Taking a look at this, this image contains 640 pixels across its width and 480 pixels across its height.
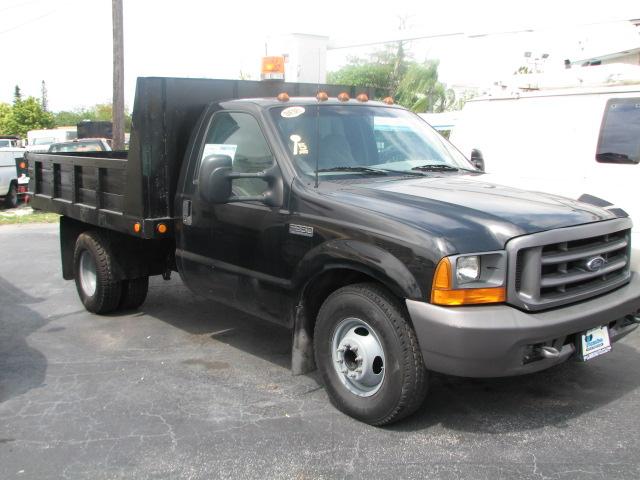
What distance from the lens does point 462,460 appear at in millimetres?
3670

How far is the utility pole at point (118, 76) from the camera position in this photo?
1763 cm

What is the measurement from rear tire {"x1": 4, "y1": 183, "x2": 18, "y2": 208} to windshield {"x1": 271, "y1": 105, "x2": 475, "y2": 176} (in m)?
15.2

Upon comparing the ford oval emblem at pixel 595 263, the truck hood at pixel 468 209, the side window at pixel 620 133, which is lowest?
the ford oval emblem at pixel 595 263

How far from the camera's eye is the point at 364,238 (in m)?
3.92

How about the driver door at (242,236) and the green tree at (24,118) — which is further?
the green tree at (24,118)

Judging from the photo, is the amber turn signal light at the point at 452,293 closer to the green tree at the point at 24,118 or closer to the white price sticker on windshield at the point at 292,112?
the white price sticker on windshield at the point at 292,112

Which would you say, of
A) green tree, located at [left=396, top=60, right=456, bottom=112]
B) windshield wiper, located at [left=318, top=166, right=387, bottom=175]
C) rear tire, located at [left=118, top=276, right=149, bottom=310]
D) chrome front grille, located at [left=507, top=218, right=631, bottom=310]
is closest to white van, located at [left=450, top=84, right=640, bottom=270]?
windshield wiper, located at [left=318, top=166, right=387, bottom=175]

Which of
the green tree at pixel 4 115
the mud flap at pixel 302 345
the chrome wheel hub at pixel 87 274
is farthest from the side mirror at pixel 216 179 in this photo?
the green tree at pixel 4 115

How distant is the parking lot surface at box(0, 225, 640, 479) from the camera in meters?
3.65

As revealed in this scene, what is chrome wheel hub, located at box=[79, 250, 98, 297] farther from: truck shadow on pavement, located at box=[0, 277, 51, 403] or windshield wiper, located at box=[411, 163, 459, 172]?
windshield wiper, located at box=[411, 163, 459, 172]

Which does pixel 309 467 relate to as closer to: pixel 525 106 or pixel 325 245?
pixel 325 245

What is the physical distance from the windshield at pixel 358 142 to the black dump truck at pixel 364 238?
→ 0.04 ft

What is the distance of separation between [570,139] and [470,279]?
4.02 m

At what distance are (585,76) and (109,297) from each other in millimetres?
5507
